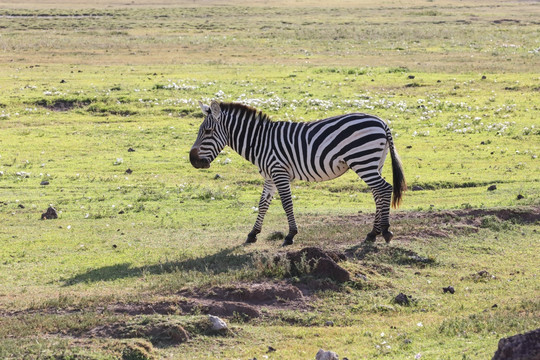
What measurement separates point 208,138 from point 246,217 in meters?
2.70

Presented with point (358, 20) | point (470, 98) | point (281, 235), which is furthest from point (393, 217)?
point (358, 20)

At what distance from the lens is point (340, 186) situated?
20250 mm

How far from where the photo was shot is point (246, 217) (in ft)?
55.7

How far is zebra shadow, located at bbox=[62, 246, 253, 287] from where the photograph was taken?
1232 cm

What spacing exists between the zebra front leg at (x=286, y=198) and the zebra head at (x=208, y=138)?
1.50 meters

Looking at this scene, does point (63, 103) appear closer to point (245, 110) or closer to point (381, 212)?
point (245, 110)

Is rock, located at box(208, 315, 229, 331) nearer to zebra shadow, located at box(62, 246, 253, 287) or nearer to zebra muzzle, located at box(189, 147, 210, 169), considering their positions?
zebra shadow, located at box(62, 246, 253, 287)

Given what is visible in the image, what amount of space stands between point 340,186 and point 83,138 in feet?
34.6

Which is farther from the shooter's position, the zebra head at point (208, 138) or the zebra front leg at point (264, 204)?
the zebra head at point (208, 138)

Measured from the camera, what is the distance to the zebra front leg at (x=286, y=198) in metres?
14.3

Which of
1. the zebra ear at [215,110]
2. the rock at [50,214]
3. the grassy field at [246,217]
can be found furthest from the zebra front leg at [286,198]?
the rock at [50,214]

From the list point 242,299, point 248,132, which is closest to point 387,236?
point 248,132

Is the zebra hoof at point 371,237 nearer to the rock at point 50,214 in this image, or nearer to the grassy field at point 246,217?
the grassy field at point 246,217

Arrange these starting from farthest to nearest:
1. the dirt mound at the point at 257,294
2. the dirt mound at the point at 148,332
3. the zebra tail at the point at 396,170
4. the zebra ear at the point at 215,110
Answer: the zebra ear at the point at 215,110 → the zebra tail at the point at 396,170 → the dirt mound at the point at 257,294 → the dirt mound at the point at 148,332
